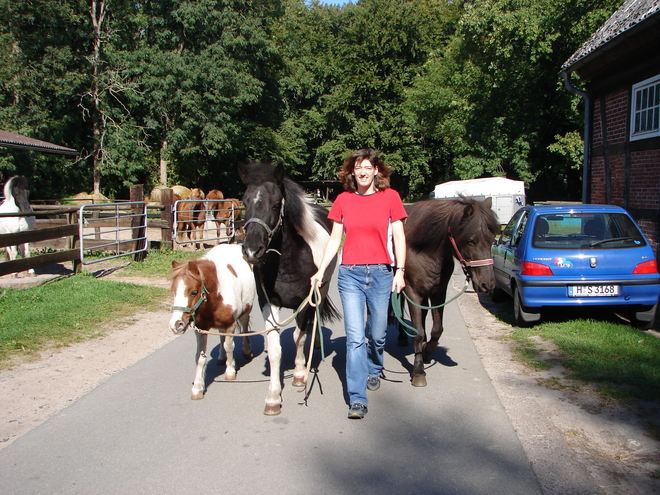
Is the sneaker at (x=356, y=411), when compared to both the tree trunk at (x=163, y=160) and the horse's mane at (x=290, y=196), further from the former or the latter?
the tree trunk at (x=163, y=160)

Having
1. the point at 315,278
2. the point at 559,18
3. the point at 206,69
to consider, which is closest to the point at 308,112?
the point at 206,69

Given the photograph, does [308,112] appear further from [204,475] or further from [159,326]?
[204,475]

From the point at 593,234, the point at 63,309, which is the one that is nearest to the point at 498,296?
the point at 593,234

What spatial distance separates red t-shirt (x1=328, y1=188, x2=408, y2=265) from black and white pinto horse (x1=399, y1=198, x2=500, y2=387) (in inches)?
38.8

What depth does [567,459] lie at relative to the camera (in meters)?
3.63

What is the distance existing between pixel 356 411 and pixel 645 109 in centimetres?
1039

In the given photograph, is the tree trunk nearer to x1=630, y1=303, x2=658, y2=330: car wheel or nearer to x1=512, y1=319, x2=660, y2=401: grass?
x1=512, y1=319, x2=660, y2=401: grass

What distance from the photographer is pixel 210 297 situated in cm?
484

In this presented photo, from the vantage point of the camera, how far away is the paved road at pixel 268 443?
129 inches

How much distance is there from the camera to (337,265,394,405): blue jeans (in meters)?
4.34

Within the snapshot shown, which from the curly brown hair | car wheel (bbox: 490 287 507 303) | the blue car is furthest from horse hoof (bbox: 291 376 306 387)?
car wheel (bbox: 490 287 507 303)

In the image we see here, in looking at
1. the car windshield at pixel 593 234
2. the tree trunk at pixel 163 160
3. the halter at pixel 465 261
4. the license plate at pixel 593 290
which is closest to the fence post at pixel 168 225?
the car windshield at pixel 593 234

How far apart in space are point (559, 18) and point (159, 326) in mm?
24032

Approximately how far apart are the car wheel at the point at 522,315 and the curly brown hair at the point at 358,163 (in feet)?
12.4
